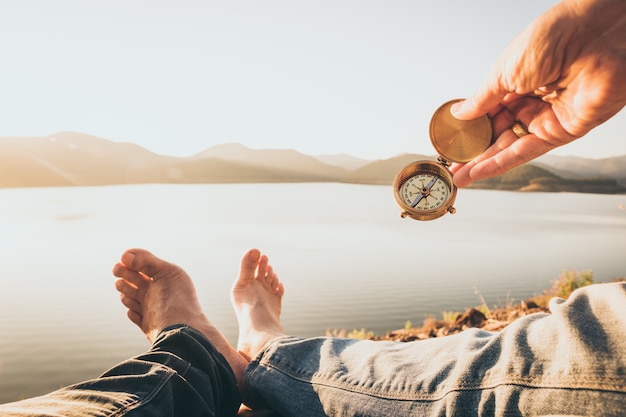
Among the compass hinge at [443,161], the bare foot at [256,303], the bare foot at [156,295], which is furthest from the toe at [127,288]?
the compass hinge at [443,161]

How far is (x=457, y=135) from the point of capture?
107 inches

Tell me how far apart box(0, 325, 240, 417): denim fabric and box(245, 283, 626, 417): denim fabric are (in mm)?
265

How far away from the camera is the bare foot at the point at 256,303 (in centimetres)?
299

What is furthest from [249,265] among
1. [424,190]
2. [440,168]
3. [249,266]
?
[440,168]

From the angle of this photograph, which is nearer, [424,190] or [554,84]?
[554,84]

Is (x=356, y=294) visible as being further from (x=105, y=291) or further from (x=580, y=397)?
(x=580, y=397)

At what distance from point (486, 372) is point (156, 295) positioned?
9.42 feet

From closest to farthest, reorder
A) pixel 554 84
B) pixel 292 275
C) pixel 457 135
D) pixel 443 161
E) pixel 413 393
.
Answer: pixel 413 393 → pixel 554 84 → pixel 457 135 → pixel 443 161 → pixel 292 275

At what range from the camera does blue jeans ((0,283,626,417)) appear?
1.20m

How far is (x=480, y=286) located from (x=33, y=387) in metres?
10.6

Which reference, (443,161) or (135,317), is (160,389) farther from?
(135,317)

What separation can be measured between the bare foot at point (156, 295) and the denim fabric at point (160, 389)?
2.87ft

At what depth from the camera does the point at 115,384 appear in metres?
1.47

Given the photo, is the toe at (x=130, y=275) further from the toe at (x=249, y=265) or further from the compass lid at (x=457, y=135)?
the compass lid at (x=457, y=135)
